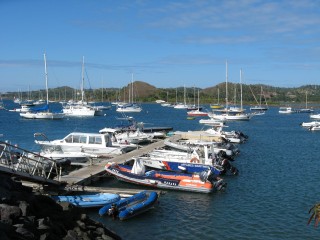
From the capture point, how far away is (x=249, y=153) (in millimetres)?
42406

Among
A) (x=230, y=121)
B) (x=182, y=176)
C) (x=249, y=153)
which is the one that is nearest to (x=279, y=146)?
(x=249, y=153)

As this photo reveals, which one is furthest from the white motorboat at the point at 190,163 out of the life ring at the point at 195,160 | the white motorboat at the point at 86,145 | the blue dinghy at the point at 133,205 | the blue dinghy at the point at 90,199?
the blue dinghy at the point at 90,199

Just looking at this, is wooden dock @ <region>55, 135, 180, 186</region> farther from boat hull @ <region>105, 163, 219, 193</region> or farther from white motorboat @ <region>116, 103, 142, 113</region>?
white motorboat @ <region>116, 103, 142, 113</region>

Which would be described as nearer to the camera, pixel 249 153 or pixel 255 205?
pixel 255 205

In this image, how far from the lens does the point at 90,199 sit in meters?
20.4

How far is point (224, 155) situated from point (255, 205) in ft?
42.3

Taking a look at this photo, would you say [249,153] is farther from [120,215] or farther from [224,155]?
[120,215]

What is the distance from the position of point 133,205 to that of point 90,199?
1.95m

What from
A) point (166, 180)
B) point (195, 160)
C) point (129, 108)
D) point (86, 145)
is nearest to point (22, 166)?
point (166, 180)

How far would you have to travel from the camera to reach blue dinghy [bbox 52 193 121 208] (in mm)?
19938

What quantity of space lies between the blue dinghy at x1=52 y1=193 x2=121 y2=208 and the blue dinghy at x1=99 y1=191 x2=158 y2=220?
0.44 meters

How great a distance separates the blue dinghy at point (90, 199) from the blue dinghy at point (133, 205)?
1.44 ft

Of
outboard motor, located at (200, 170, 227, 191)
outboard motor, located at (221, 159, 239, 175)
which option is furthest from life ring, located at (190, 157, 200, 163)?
outboard motor, located at (200, 170, 227, 191)

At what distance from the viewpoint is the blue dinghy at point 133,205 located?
63.5 ft
